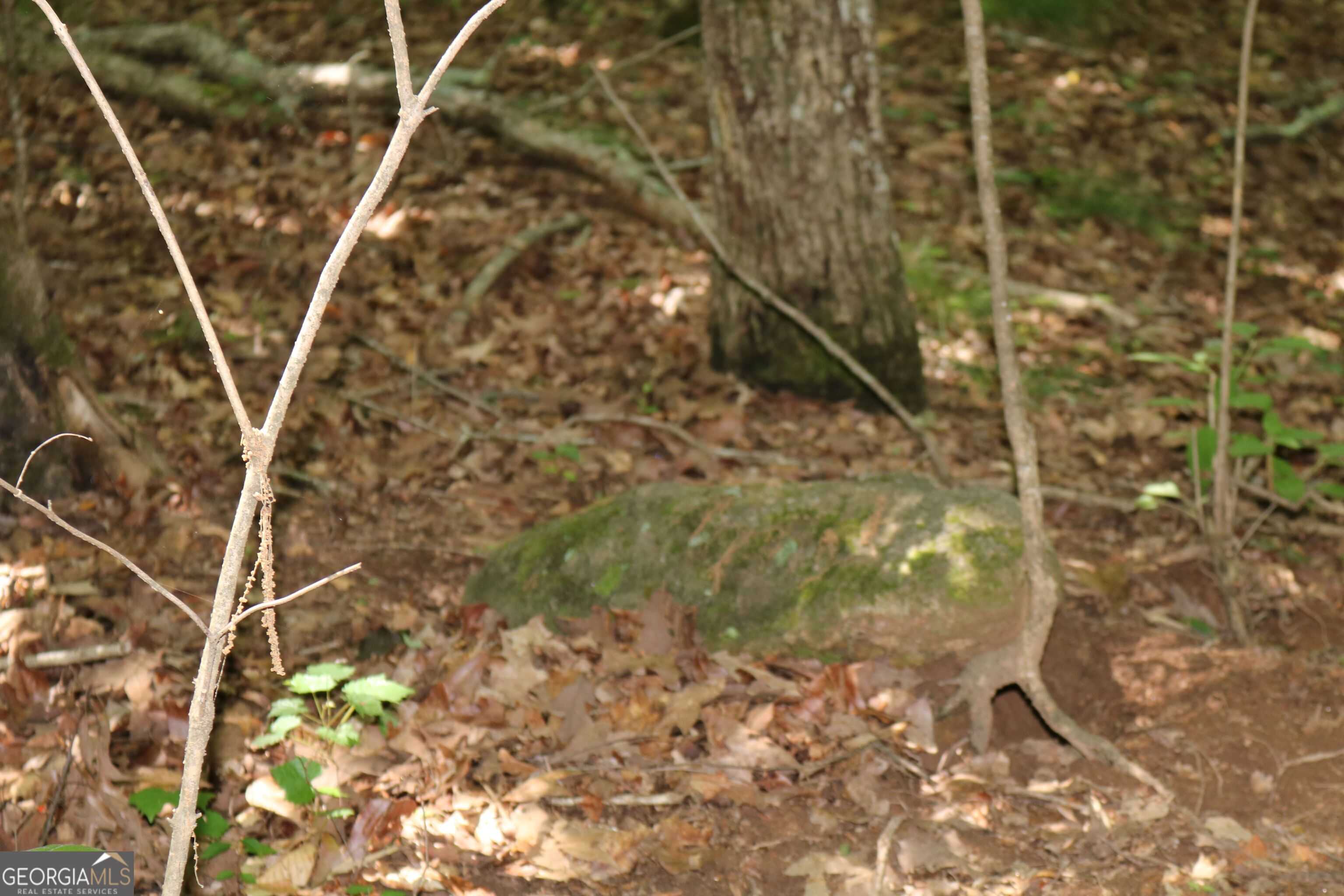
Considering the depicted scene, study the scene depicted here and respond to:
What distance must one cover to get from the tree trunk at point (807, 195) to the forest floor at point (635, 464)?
0.90ft

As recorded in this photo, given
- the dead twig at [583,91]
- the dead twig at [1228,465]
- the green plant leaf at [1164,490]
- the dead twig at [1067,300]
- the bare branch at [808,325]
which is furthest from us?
the dead twig at [583,91]

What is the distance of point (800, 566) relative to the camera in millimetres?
3527

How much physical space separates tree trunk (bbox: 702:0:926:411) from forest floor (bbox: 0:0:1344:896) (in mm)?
274

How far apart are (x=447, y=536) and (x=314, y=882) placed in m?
1.84

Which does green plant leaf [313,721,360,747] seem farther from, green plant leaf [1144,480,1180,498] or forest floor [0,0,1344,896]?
green plant leaf [1144,480,1180,498]

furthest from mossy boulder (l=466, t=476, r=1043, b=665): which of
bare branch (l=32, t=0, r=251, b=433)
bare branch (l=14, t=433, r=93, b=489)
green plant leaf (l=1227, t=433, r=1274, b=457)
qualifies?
bare branch (l=32, t=0, r=251, b=433)

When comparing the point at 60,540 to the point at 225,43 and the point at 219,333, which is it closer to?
the point at 219,333

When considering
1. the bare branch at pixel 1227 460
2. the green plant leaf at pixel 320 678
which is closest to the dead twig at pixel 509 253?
the green plant leaf at pixel 320 678

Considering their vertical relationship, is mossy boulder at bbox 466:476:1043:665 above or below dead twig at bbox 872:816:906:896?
above

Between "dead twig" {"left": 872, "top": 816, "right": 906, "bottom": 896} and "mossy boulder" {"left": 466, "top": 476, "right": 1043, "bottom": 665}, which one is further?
"mossy boulder" {"left": 466, "top": 476, "right": 1043, "bottom": 665}

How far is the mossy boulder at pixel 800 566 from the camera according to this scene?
3322mm

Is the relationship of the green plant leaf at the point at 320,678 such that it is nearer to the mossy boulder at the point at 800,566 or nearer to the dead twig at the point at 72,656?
the dead twig at the point at 72,656

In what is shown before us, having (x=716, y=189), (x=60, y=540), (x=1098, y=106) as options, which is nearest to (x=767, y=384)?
(x=716, y=189)

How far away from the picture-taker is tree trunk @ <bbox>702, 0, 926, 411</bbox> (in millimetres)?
4680
